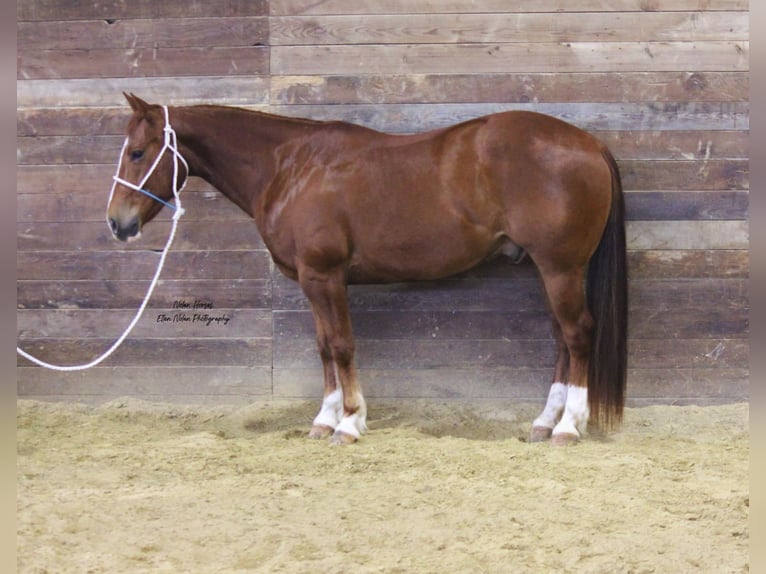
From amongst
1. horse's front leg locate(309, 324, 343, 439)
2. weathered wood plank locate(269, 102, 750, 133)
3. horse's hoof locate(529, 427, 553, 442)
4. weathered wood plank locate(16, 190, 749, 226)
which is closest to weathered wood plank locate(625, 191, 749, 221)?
weathered wood plank locate(16, 190, 749, 226)

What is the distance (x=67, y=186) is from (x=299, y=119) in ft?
4.20

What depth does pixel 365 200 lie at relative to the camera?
146 inches

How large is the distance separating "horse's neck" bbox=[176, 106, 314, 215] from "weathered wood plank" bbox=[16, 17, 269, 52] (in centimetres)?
47

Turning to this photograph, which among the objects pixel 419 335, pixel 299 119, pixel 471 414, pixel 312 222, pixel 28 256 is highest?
→ pixel 299 119

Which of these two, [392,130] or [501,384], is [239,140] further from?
[501,384]

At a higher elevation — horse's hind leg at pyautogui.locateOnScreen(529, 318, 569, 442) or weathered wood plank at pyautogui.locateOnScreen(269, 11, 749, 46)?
weathered wood plank at pyautogui.locateOnScreen(269, 11, 749, 46)

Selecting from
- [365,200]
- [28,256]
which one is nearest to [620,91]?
[365,200]

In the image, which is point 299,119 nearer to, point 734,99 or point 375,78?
point 375,78

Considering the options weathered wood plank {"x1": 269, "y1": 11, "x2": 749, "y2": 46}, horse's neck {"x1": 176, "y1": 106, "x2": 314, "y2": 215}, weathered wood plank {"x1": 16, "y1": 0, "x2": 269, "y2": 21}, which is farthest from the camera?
weathered wood plank {"x1": 16, "y1": 0, "x2": 269, "y2": 21}

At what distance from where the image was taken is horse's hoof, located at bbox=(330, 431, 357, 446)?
3654 millimetres

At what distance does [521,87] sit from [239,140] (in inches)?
54.6

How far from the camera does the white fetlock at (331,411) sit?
3.84m

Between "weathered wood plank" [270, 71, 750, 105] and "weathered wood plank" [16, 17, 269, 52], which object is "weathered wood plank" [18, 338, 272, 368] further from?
"weathered wood plank" [16, 17, 269, 52]

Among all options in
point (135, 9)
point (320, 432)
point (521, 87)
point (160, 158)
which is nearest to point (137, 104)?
point (160, 158)
